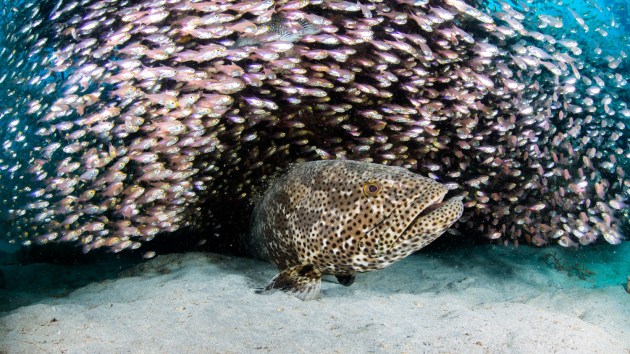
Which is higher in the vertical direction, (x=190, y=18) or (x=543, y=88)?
(x=190, y=18)

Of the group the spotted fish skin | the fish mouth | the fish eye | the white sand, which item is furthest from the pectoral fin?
the fish eye

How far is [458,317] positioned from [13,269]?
10.1 m

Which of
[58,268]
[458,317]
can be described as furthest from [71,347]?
[58,268]

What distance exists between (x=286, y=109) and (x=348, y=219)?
304cm

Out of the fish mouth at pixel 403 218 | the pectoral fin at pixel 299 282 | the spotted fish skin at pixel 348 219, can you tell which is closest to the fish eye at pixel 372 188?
the spotted fish skin at pixel 348 219

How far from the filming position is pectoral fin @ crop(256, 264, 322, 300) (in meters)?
3.95

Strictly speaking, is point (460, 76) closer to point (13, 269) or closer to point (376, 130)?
point (376, 130)

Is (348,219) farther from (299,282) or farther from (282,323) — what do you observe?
(282,323)

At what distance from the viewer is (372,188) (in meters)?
3.78

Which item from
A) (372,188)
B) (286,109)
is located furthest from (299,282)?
(286,109)

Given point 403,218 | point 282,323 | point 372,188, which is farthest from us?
point 372,188

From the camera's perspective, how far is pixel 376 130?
6.39 m

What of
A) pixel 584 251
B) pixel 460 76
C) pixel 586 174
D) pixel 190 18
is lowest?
pixel 584 251

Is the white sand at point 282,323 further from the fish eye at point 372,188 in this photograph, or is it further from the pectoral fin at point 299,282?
the fish eye at point 372,188
